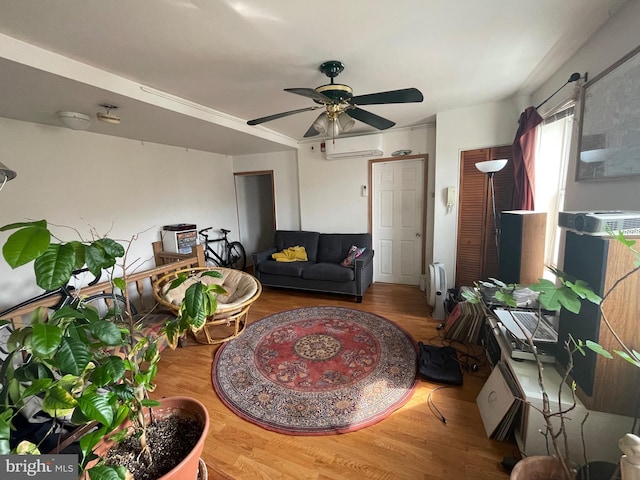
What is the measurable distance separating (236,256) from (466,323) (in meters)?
4.25

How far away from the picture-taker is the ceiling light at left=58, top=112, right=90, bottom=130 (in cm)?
239

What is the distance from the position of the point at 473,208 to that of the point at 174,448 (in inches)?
141

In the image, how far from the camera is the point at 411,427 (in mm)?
1721

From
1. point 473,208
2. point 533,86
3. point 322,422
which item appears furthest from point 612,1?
point 322,422

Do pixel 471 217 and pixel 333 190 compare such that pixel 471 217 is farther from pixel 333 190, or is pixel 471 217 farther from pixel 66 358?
pixel 66 358

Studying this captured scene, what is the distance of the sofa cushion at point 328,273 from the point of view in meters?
3.60

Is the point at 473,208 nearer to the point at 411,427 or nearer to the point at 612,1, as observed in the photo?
the point at 612,1

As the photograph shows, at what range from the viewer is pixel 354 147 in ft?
13.3

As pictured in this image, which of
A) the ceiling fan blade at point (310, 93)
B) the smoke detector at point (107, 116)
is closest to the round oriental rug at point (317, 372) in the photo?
the ceiling fan blade at point (310, 93)

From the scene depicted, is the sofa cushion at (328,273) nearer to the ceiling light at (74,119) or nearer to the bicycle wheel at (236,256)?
the bicycle wheel at (236,256)

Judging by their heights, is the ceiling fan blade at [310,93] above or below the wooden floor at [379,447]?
above

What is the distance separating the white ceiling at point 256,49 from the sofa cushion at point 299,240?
217cm

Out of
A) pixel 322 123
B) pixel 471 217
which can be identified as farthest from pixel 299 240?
pixel 471 217

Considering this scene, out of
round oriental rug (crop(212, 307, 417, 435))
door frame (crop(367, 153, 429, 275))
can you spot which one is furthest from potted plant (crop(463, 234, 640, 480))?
door frame (crop(367, 153, 429, 275))
